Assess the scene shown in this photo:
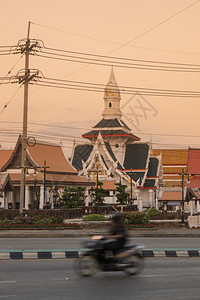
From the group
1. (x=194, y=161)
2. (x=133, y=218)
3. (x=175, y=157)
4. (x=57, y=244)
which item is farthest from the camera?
(x=175, y=157)

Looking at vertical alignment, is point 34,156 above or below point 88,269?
above

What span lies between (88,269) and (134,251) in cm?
119

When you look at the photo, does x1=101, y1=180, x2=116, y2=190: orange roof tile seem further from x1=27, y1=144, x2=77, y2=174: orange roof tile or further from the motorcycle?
the motorcycle

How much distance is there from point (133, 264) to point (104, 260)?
0.71 meters

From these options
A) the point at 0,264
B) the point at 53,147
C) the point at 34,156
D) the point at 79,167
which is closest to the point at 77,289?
the point at 0,264

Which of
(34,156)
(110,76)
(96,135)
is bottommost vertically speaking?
(34,156)

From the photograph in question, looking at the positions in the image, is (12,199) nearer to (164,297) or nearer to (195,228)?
(195,228)

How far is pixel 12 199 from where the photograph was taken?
58094 mm

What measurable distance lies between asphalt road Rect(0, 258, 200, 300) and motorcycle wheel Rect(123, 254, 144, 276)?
17 centimetres

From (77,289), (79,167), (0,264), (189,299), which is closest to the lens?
(189,299)

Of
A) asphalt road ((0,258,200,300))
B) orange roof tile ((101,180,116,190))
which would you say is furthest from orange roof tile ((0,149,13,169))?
asphalt road ((0,258,200,300))

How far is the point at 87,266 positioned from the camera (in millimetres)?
12336

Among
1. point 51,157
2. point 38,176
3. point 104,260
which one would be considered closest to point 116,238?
point 104,260

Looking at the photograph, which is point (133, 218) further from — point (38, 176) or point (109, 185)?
point (109, 185)
